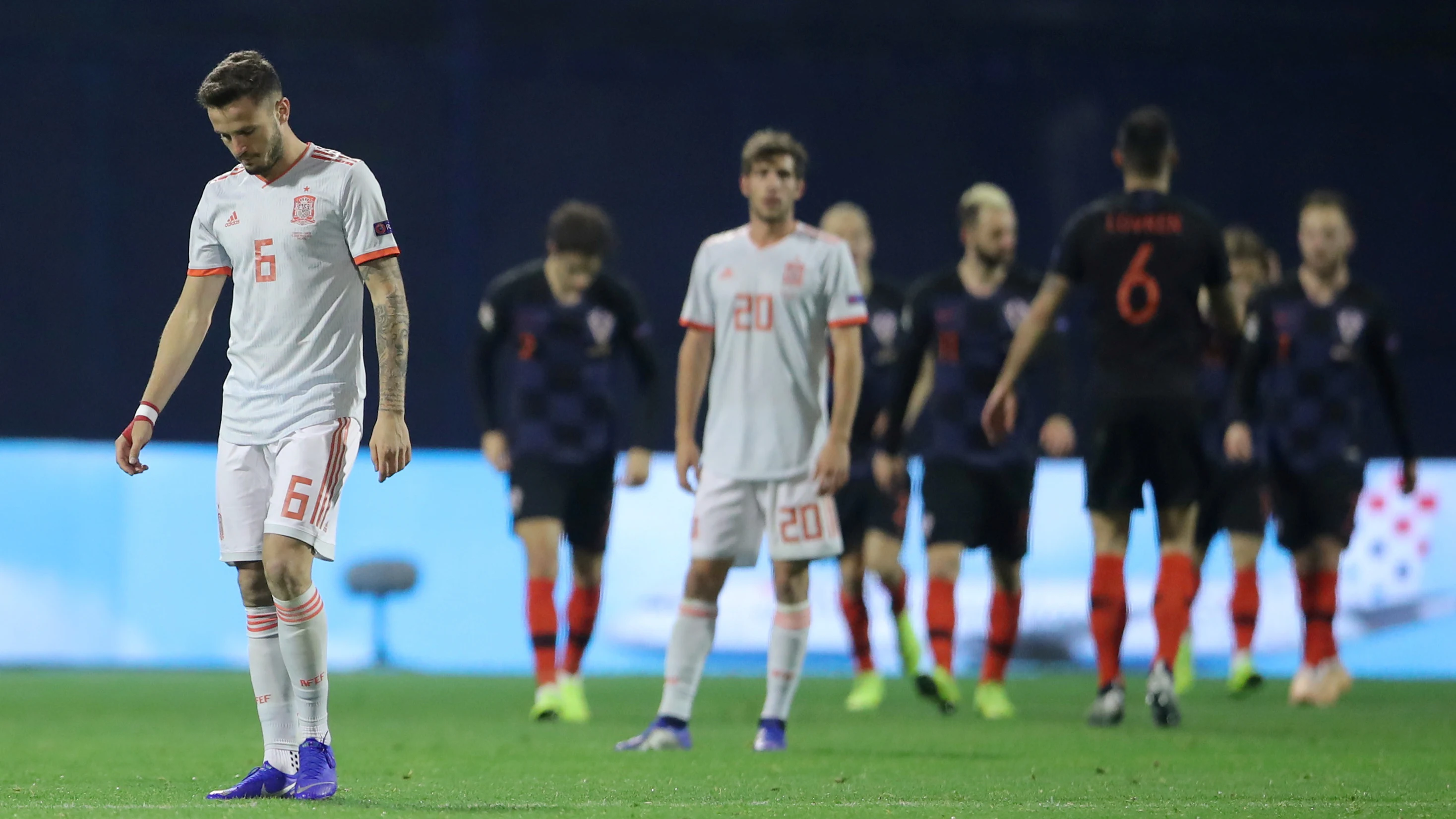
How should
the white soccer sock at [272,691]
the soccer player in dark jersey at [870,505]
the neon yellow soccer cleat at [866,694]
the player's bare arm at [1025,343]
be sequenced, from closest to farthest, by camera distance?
the white soccer sock at [272,691], the player's bare arm at [1025,343], the neon yellow soccer cleat at [866,694], the soccer player in dark jersey at [870,505]

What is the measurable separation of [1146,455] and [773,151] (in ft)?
6.34

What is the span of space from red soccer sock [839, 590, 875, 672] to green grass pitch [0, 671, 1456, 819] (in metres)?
0.25

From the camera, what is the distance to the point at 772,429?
642 centimetres

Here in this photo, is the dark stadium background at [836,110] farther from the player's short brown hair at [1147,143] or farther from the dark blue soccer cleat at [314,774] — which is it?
the dark blue soccer cleat at [314,774]

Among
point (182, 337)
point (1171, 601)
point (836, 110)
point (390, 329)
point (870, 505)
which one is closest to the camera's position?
point (390, 329)

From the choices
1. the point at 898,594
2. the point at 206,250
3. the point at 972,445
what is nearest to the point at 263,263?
the point at 206,250

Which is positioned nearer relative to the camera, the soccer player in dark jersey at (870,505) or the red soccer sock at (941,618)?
the red soccer sock at (941,618)

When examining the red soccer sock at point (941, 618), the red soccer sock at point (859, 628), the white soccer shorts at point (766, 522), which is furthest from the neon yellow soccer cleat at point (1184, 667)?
the white soccer shorts at point (766, 522)

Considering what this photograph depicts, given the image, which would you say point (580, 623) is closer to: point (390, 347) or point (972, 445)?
point (972, 445)

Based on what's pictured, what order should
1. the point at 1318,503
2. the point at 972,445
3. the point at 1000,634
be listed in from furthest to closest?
1. the point at 1318,503
2. the point at 972,445
3. the point at 1000,634

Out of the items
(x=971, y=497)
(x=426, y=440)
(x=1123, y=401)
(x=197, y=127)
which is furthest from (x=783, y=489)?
(x=197, y=127)

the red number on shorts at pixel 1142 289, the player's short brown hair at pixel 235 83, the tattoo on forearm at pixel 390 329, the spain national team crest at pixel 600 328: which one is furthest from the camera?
the spain national team crest at pixel 600 328

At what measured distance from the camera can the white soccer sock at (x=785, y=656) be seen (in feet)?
21.2

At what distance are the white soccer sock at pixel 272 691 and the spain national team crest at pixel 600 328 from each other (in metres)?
3.79
